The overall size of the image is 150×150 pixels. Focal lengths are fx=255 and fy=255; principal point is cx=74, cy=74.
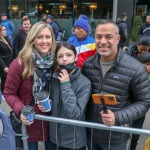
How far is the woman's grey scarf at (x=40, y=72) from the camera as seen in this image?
2.37m

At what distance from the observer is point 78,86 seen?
2244mm

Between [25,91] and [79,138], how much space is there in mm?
676

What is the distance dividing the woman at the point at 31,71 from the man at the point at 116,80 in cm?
44

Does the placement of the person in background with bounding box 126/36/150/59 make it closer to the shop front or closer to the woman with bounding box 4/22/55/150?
the woman with bounding box 4/22/55/150

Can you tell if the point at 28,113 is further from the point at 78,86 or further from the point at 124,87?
the point at 124,87

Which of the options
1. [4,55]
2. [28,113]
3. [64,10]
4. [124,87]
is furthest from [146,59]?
[64,10]

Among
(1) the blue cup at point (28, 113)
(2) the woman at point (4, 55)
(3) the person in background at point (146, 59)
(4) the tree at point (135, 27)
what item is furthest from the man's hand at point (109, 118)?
(4) the tree at point (135, 27)

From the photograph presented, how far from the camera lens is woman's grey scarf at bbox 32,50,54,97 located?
7.77 ft

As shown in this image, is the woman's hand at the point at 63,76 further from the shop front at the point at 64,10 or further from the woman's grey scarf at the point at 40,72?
the shop front at the point at 64,10

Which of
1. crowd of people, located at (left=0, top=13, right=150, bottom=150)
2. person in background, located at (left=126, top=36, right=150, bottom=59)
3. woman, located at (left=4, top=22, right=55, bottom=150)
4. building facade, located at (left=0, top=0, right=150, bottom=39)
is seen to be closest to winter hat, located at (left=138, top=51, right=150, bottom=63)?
person in background, located at (left=126, top=36, right=150, bottom=59)

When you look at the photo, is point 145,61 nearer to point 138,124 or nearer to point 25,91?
point 138,124

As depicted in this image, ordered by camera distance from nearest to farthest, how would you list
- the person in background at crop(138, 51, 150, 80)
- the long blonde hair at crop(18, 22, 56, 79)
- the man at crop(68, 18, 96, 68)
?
1. the long blonde hair at crop(18, 22, 56, 79)
2. the person in background at crop(138, 51, 150, 80)
3. the man at crop(68, 18, 96, 68)

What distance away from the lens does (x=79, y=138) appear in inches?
93.3

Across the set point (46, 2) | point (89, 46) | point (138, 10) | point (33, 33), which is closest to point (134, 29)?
point (138, 10)
